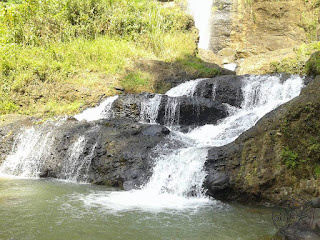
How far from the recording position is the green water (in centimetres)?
430

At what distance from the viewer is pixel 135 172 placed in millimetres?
7035

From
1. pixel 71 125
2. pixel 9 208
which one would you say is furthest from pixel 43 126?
pixel 9 208

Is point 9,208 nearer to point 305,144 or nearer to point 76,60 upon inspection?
point 305,144

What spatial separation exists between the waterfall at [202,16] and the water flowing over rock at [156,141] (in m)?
8.76

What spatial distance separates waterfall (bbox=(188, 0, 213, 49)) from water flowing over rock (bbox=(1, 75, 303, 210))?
8.76 metres

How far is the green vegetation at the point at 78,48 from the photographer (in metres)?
11.5

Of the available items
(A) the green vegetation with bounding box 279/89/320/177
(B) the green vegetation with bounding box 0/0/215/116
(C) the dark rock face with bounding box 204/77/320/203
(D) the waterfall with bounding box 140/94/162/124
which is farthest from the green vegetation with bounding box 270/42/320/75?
(A) the green vegetation with bounding box 279/89/320/177

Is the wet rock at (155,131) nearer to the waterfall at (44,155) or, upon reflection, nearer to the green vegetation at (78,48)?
the waterfall at (44,155)

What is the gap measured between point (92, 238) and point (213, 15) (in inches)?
697

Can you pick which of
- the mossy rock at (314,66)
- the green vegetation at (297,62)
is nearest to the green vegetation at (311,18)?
the green vegetation at (297,62)

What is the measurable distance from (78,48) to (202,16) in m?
9.65

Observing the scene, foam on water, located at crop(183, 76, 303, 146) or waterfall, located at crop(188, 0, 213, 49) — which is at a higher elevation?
waterfall, located at crop(188, 0, 213, 49)

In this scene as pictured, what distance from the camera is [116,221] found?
15.7 ft

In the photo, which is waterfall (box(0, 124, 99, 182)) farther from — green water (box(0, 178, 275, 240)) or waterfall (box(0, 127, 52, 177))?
green water (box(0, 178, 275, 240))
